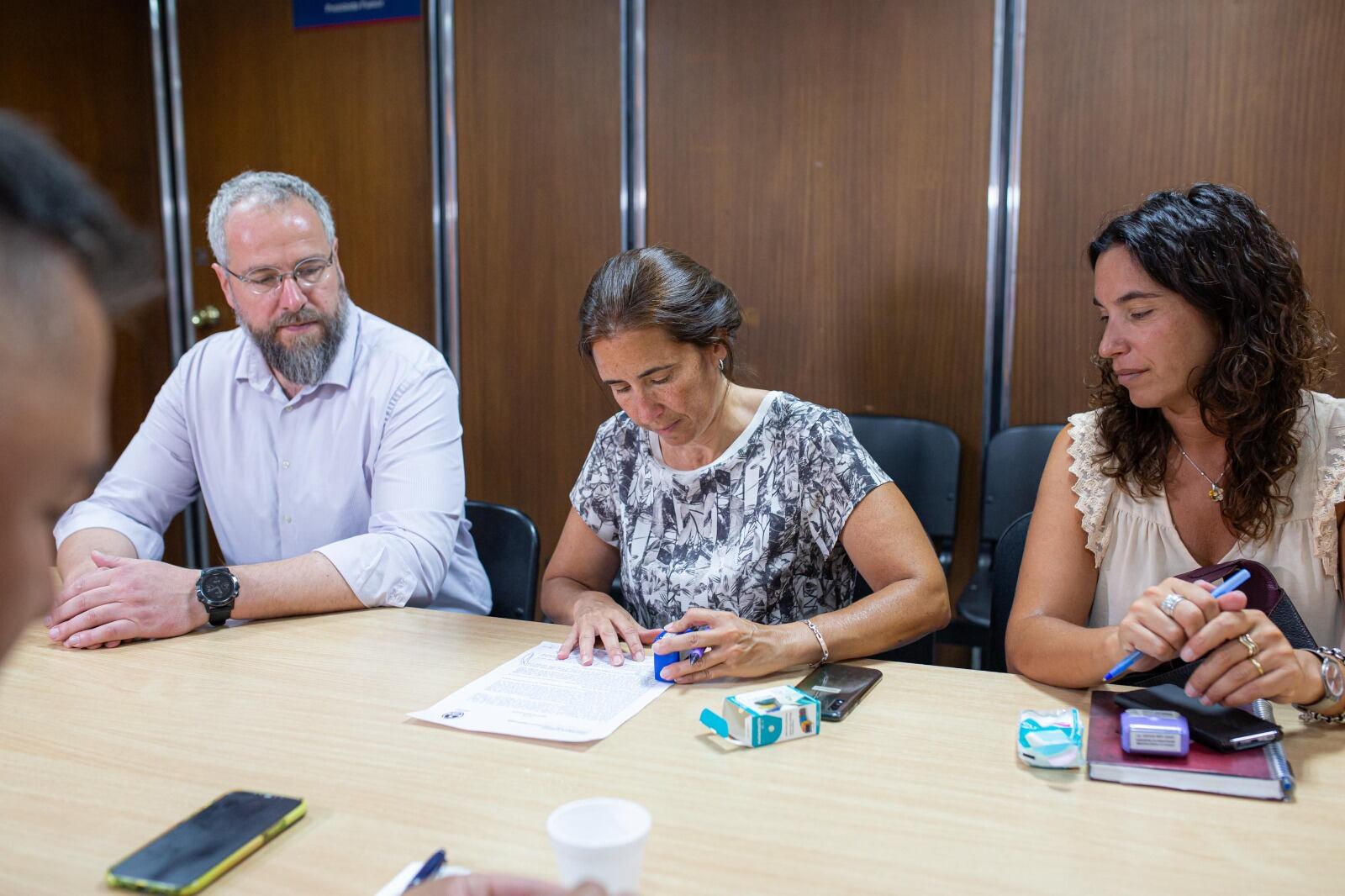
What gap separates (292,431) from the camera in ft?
8.25

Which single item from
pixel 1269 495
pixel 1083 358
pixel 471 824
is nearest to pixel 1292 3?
pixel 1083 358

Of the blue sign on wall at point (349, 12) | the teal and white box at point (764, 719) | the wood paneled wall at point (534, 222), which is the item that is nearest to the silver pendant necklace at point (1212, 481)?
the teal and white box at point (764, 719)

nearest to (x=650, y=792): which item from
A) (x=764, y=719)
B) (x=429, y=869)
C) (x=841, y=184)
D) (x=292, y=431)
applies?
(x=764, y=719)

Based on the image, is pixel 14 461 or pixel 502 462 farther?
pixel 502 462

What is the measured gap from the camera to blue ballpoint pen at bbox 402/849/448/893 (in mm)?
1074

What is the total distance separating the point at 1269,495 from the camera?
5.84 ft

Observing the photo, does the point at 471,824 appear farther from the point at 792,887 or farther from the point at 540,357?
the point at 540,357

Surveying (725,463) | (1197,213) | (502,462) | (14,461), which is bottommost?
(502,462)

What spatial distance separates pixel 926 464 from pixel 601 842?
8.81ft

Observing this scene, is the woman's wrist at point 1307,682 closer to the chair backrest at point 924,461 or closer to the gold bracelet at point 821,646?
the gold bracelet at point 821,646

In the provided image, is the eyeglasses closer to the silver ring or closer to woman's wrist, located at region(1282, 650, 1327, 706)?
Result: the silver ring

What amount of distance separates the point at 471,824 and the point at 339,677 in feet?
1.95

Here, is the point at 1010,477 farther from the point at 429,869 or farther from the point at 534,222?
the point at 429,869

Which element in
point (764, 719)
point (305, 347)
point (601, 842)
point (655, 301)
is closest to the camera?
point (601, 842)
